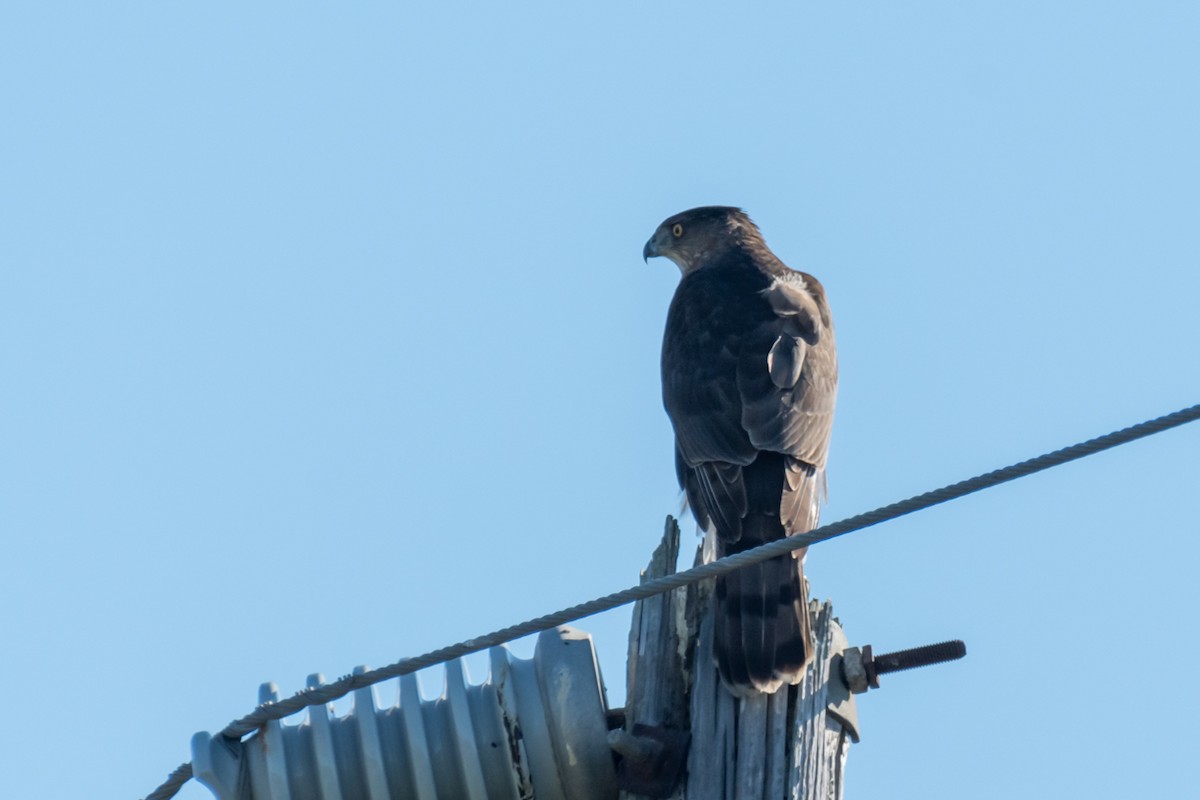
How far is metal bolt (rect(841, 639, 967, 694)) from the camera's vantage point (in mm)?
4750

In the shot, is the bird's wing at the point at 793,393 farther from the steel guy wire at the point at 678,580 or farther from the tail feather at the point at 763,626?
the steel guy wire at the point at 678,580

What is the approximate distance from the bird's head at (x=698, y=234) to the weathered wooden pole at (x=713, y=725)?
4.46 m

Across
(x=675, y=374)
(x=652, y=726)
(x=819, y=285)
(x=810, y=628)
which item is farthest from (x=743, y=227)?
(x=652, y=726)

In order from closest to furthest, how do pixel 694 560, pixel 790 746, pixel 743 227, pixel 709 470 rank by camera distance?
pixel 790 746 → pixel 694 560 → pixel 709 470 → pixel 743 227

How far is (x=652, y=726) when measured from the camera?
458 cm

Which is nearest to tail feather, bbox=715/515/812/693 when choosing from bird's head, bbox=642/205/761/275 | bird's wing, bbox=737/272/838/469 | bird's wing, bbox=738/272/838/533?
bird's wing, bbox=738/272/838/533

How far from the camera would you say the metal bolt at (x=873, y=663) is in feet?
15.6

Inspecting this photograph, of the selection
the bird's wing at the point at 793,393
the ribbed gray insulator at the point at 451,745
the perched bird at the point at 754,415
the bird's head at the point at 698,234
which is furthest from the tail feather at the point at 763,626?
the bird's head at the point at 698,234

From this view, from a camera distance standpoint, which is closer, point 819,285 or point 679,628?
point 679,628

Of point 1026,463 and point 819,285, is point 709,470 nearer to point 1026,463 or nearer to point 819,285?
point 819,285

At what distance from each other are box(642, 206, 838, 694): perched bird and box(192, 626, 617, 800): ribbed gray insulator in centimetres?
62

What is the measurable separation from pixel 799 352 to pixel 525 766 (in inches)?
116

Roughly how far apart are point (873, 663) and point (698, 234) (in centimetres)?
482

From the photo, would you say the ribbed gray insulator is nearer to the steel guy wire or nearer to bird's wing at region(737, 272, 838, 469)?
the steel guy wire
